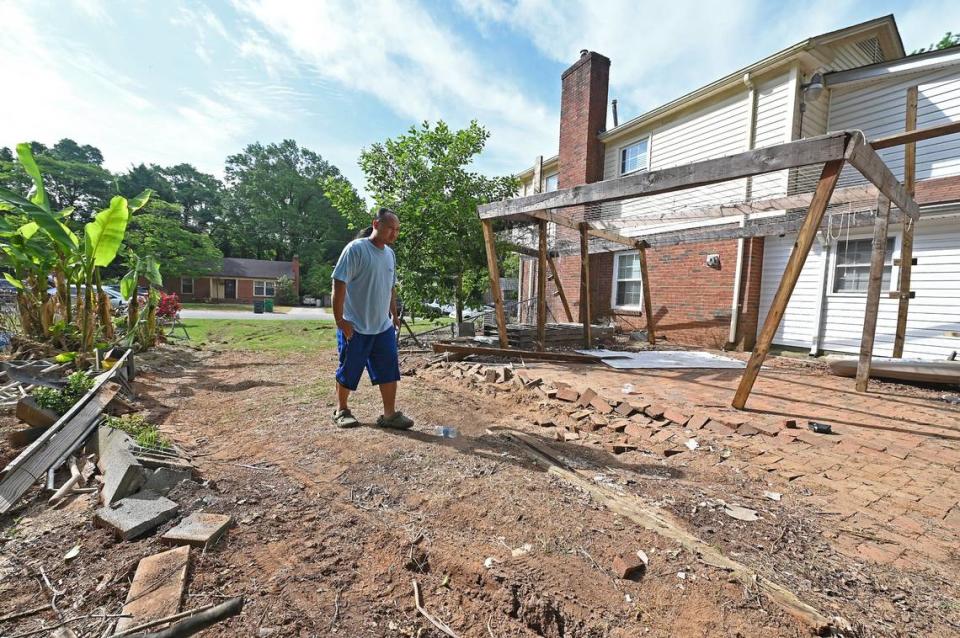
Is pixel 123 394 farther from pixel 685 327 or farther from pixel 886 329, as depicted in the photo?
pixel 886 329

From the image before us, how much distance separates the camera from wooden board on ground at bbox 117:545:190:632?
1.43 metres

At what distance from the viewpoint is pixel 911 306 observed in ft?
24.7

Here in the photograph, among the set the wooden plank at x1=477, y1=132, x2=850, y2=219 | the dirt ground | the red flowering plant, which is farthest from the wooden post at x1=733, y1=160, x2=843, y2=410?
the red flowering plant

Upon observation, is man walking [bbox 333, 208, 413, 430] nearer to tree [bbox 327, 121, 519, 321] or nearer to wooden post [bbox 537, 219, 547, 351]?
wooden post [bbox 537, 219, 547, 351]

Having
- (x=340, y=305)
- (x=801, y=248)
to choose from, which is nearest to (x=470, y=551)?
(x=340, y=305)

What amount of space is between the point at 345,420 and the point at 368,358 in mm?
599

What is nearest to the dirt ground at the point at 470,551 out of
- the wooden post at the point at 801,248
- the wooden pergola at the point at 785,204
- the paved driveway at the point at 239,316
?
the wooden post at the point at 801,248

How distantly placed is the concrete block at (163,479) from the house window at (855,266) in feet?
35.2

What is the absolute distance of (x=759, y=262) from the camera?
927 cm

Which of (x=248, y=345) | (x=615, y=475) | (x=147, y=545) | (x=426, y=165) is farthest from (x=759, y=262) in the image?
(x=248, y=345)

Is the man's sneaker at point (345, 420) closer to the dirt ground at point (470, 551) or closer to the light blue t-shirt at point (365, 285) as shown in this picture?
the dirt ground at point (470, 551)

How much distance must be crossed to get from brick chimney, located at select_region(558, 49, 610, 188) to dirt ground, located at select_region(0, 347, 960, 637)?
437 inches

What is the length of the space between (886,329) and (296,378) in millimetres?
10560

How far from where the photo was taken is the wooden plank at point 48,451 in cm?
223
